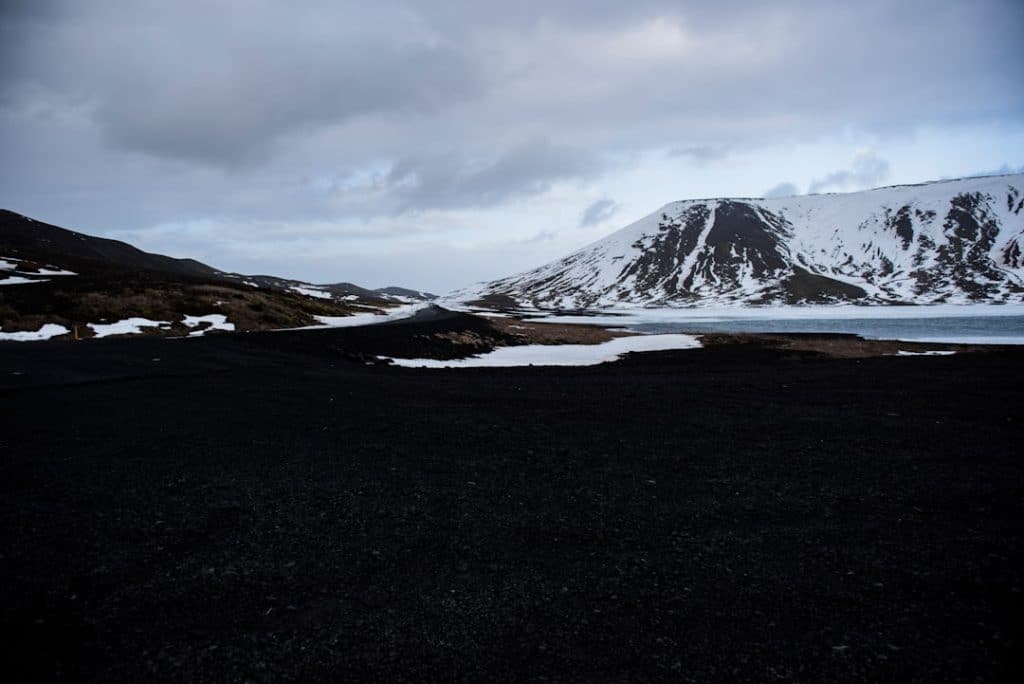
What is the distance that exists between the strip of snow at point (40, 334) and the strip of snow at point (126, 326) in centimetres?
198

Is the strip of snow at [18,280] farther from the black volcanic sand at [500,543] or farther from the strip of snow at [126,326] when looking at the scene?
the black volcanic sand at [500,543]

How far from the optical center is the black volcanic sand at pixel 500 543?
5148 mm

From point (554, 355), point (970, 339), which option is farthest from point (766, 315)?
point (554, 355)

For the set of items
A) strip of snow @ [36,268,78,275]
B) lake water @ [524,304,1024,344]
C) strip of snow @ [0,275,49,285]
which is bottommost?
lake water @ [524,304,1024,344]

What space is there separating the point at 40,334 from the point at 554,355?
3566cm

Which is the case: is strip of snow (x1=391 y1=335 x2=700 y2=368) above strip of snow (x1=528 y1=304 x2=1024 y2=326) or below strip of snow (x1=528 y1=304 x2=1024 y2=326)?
below

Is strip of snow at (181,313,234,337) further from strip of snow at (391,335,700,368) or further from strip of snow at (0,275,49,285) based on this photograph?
strip of snow at (0,275,49,285)

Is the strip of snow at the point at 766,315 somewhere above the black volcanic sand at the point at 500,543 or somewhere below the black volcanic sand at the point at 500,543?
above

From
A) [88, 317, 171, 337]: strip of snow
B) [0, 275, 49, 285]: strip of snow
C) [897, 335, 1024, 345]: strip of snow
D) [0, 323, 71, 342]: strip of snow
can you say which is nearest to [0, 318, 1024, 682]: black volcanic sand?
[0, 323, 71, 342]: strip of snow

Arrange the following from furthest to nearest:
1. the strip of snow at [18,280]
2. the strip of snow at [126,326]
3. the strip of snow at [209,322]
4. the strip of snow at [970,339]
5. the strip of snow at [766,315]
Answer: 1. the strip of snow at [766,315]
2. the strip of snow at [18,280]
3. the strip of snow at [970,339]
4. the strip of snow at [209,322]
5. the strip of snow at [126,326]

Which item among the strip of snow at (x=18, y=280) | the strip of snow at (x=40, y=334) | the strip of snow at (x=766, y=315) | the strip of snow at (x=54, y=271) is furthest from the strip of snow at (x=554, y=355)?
the strip of snow at (x=54, y=271)

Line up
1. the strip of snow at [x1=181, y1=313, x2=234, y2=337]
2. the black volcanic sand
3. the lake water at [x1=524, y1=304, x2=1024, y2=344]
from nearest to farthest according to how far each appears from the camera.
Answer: the black volcanic sand
the strip of snow at [x1=181, y1=313, x2=234, y2=337]
the lake water at [x1=524, y1=304, x2=1024, y2=344]

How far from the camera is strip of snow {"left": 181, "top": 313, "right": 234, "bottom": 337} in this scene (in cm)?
4534

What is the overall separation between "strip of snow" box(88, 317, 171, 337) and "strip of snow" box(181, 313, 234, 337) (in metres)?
1.77
